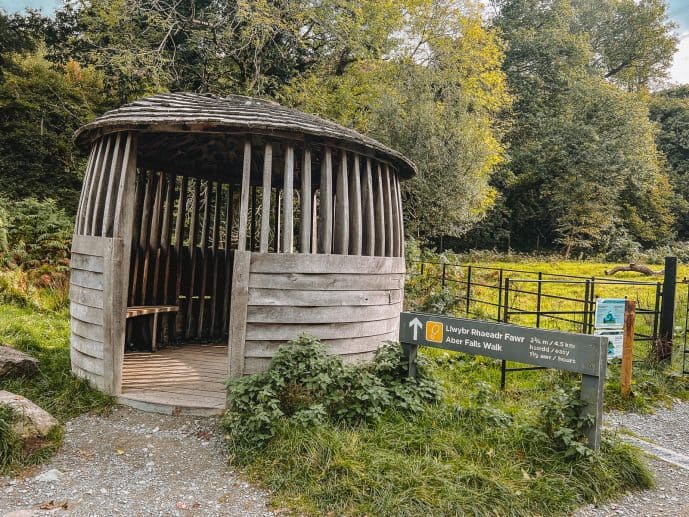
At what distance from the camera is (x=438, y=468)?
3.58 meters

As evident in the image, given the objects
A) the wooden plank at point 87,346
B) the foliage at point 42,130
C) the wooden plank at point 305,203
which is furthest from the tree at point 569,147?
the wooden plank at point 87,346

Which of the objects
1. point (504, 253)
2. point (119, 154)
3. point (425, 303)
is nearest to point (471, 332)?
point (119, 154)

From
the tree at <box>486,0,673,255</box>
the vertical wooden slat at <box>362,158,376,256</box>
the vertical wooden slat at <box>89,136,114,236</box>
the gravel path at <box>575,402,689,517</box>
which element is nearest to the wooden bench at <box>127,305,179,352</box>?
the vertical wooden slat at <box>89,136,114,236</box>

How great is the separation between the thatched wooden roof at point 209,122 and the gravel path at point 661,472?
398cm

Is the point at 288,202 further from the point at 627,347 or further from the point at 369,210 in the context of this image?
the point at 627,347

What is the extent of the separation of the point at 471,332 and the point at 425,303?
250 inches

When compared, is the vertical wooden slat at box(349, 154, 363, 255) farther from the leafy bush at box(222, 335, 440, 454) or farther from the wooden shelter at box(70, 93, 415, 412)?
the leafy bush at box(222, 335, 440, 454)

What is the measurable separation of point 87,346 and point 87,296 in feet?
1.85

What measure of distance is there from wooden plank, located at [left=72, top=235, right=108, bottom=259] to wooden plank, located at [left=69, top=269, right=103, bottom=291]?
0.73 feet

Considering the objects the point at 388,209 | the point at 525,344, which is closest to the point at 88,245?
the point at 388,209

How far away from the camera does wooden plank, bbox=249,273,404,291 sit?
4844 millimetres

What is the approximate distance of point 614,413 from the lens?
564 centimetres

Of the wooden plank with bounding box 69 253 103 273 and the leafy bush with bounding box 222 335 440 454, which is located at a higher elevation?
the wooden plank with bounding box 69 253 103 273

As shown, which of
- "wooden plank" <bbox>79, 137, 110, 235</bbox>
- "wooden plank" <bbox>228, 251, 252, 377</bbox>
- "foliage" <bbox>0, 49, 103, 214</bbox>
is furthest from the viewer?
"foliage" <bbox>0, 49, 103, 214</bbox>
